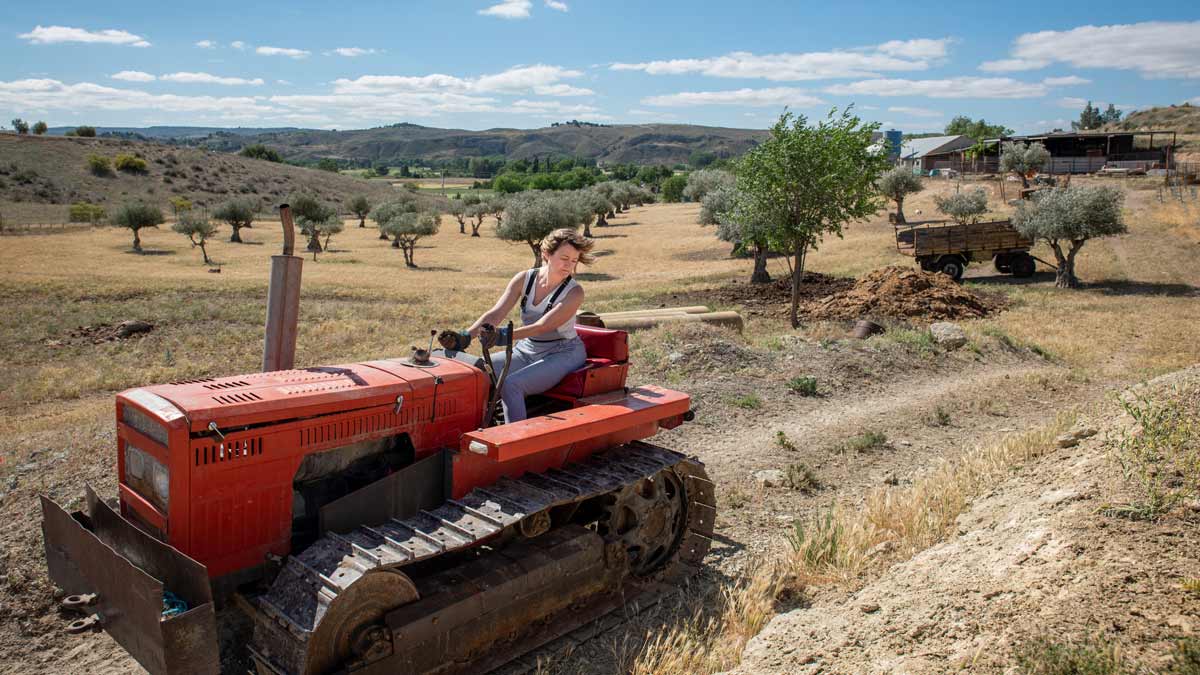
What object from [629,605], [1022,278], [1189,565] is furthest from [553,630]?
[1022,278]

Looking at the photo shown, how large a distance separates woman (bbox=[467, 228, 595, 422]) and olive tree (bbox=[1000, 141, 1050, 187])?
47452 millimetres

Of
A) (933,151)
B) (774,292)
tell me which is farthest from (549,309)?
(933,151)

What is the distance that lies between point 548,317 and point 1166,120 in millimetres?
104751

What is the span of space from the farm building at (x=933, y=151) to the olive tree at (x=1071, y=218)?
152ft

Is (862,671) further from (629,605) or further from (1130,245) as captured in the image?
(1130,245)

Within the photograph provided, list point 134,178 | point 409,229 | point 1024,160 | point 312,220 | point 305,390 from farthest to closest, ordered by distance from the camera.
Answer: point 134,178, point 312,220, point 1024,160, point 409,229, point 305,390

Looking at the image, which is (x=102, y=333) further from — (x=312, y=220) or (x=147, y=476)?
(x=312, y=220)

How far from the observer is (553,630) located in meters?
5.07

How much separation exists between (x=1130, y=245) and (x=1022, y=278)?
772cm

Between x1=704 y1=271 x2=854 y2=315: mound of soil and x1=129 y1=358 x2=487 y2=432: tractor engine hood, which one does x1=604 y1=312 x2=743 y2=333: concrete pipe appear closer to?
x1=704 y1=271 x2=854 y2=315: mound of soil

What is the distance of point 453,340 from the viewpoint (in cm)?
506

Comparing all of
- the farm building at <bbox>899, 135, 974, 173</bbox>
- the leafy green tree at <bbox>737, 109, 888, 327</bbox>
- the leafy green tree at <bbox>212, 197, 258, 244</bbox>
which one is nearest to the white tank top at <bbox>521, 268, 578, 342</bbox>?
the leafy green tree at <bbox>737, 109, 888, 327</bbox>

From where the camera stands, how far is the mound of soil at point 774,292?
22.4 m

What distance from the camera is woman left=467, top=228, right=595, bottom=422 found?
5.57 meters
